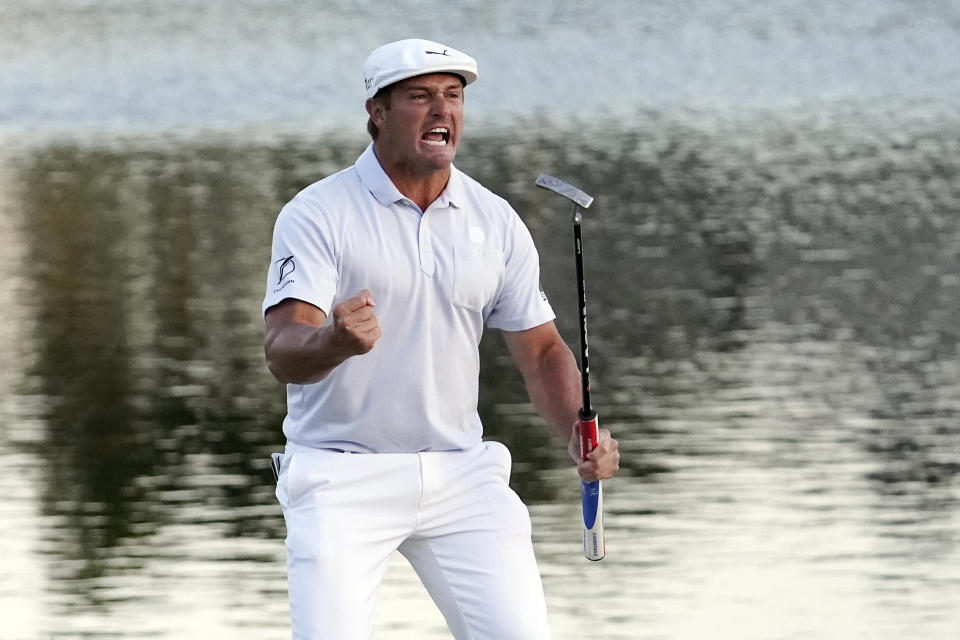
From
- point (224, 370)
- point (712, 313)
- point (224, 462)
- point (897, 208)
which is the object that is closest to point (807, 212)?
point (897, 208)

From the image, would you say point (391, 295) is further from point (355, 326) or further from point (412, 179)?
point (355, 326)

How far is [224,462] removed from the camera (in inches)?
332

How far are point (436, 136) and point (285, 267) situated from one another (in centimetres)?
47

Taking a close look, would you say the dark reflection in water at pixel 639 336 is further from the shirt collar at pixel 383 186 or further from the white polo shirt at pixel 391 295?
the shirt collar at pixel 383 186

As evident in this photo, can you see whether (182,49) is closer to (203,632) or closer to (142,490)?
(142,490)

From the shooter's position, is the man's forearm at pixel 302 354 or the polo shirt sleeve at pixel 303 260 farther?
the polo shirt sleeve at pixel 303 260

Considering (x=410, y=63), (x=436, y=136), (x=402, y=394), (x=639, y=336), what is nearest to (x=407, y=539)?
(x=402, y=394)

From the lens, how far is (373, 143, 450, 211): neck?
3.95 m

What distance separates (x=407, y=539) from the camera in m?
4.01

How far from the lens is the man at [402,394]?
148 inches

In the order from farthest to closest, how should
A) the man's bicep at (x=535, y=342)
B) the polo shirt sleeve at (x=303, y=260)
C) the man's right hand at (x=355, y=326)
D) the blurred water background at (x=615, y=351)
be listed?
1. the blurred water background at (x=615, y=351)
2. the man's bicep at (x=535, y=342)
3. the polo shirt sleeve at (x=303, y=260)
4. the man's right hand at (x=355, y=326)

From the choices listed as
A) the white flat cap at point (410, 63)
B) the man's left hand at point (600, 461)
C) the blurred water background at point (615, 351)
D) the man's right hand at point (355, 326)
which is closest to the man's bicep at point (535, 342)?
the man's left hand at point (600, 461)

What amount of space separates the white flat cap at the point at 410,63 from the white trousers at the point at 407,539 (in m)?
0.86

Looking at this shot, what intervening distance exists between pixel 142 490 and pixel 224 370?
2.44m
